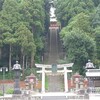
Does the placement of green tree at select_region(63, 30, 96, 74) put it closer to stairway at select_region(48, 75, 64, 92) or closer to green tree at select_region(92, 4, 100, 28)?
stairway at select_region(48, 75, 64, 92)

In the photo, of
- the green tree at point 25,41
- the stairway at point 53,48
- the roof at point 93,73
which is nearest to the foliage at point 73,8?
the stairway at point 53,48

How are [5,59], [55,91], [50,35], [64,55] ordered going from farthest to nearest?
[50,35] < [64,55] < [5,59] < [55,91]

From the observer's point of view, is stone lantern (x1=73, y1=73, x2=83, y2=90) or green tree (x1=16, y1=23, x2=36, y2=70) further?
green tree (x1=16, y1=23, x2=36, y2=70)

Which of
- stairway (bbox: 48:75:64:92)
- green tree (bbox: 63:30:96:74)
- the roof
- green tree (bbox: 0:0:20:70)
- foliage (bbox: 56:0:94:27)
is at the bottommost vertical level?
stairway (bbox: 48:75:64:92)

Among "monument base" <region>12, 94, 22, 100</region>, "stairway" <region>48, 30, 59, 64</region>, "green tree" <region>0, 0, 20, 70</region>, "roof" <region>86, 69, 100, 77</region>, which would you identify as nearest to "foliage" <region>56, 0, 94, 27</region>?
"stairway" <region>48, 30, 59, 64</region>

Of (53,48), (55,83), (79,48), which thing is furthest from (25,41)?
(53,48)

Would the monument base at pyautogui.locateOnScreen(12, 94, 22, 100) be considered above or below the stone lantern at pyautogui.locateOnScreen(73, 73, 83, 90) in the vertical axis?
below

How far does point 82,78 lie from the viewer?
3559 cm

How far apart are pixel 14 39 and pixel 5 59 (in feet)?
12.1

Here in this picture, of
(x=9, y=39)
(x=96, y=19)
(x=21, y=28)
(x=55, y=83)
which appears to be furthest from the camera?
(x=96, y=19)

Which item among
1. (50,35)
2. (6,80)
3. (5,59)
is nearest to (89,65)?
(6,80)

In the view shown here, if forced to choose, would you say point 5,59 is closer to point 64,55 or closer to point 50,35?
point 64,55

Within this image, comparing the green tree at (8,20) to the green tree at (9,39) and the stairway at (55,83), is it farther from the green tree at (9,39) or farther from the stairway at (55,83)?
A: the stairway at (55,83)

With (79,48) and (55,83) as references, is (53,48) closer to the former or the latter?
(79,48)
